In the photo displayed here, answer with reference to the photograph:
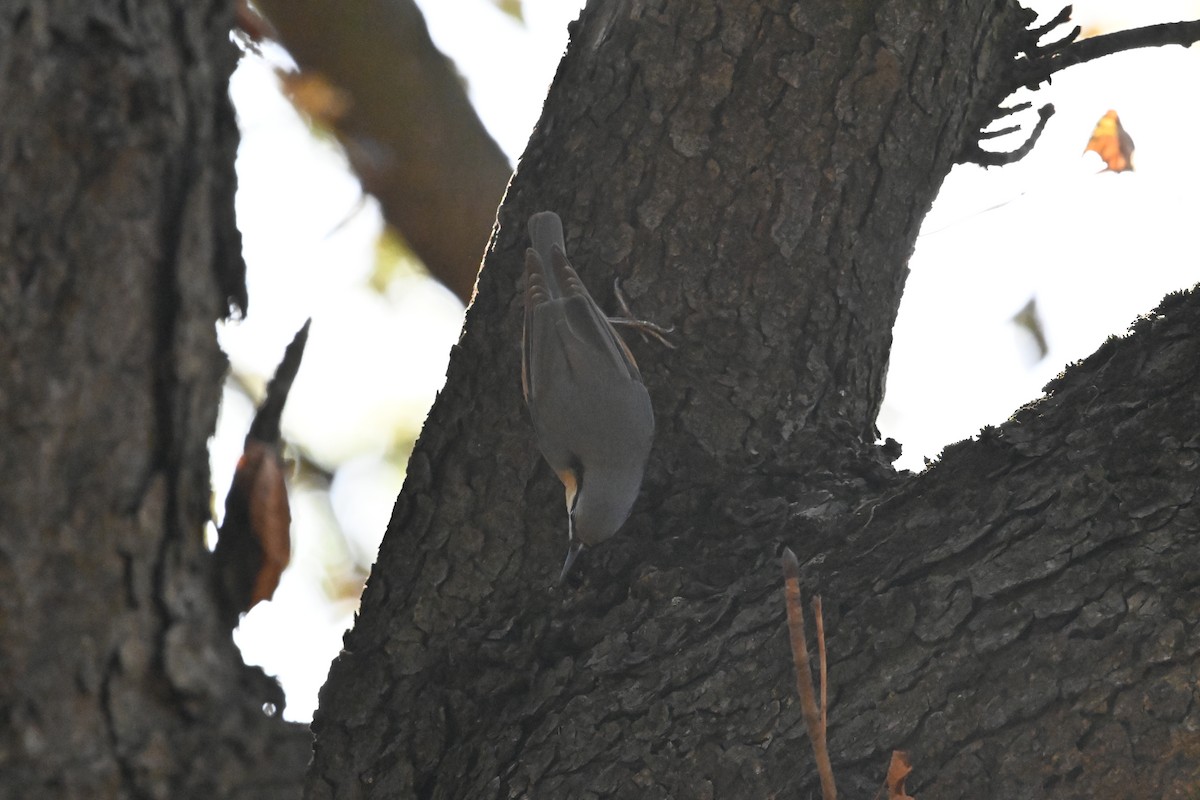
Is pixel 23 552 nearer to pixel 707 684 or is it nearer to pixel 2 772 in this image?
pixel 2 772

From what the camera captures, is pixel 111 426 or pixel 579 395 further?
pixel 579 395

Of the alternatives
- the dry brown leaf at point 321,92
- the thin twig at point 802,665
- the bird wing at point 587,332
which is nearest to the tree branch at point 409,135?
the dry brown leaf at point 321,92

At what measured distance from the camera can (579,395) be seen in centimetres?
322

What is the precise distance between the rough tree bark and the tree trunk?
878mm

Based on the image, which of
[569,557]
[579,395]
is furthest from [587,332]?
[569,557]

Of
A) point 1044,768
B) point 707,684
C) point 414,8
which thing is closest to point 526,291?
point 707,684

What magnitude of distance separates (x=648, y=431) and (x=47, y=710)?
170cm

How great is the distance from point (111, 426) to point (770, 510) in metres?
1.37

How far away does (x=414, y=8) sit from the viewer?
311 centimetres

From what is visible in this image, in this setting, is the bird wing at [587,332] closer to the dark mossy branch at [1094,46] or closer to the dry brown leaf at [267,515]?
the dark mossy branch at [1094,46]

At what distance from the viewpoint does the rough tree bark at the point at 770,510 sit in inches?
66.6

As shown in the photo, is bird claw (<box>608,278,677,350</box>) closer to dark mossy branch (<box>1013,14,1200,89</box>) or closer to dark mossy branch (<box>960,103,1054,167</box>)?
dark mossy branch (<box>960,103,1054,167</box>)

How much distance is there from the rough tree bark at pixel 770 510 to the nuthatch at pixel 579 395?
67 mm

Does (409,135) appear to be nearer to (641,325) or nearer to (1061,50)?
(641,325)
